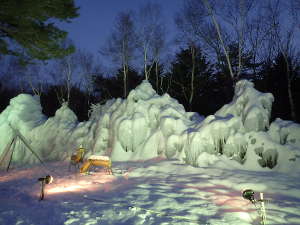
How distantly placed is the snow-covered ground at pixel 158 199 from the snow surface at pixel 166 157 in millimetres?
20

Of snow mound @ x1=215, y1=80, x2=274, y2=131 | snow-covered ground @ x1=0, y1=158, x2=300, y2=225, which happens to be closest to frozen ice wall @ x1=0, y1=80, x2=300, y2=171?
snow mound @ x1=215, y1=80, x2=274, y2=131

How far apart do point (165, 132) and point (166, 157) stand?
38.6 inches

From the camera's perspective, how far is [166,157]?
9.09 m

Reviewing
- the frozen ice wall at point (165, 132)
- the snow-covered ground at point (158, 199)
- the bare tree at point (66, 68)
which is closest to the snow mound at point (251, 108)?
the frozen ice wall at point (165, 132)

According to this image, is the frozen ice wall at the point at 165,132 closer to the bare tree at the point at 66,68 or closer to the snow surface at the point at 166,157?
the snow surface at the point at 166,157

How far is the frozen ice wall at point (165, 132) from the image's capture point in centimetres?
755

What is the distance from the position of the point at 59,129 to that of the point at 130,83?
9.41 m

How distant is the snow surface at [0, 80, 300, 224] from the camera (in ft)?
14.0

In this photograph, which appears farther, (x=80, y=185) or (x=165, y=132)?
(x=165, y=132)

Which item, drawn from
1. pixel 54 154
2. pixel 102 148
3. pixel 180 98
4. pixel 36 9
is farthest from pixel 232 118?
pixel 180 98

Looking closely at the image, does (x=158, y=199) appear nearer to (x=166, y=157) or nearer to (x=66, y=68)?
(x=166, y=157)

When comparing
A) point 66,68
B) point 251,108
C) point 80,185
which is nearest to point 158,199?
point 80,185

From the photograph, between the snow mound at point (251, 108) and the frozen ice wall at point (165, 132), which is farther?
the snow mound at point (251, 108)

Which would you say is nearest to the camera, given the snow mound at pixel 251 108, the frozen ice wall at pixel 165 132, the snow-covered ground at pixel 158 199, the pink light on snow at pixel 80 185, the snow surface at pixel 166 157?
the snow-covered ground at pixel 158 199
